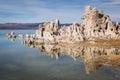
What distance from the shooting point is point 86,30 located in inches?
6127

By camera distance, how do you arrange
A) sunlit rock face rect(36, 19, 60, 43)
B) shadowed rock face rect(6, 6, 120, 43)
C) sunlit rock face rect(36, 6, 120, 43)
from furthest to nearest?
sunlit rock face rect(36, 19, 60, 43) < sunlit rock face rect(36, 6, 120, 43) < shadowed rock face rect(6, 6, 120, 43)

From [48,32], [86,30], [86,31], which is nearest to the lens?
[48,32]

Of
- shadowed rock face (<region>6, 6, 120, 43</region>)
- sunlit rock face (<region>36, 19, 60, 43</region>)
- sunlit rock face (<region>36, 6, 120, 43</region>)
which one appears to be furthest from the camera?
sunlit rock face (<region>36, 19, 60, 43</region>)

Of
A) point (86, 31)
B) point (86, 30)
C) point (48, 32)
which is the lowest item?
point (48, 32)

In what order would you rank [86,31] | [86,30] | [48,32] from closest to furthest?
[48,32], [86,31], [86,30]

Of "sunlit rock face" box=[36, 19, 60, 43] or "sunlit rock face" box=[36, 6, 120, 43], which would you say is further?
"sunlit rock face" box=[36, 19, 60, 43]

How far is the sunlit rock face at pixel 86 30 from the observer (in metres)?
144

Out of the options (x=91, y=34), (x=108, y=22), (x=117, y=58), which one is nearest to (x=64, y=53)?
(x=117, y=58)

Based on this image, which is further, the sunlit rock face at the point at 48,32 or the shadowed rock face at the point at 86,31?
the sunlit rock face at the point at 48,32

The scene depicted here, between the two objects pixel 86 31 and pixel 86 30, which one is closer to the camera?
Answer: pixel 86 31

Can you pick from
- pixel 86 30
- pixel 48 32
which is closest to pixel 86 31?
pixel 86 30

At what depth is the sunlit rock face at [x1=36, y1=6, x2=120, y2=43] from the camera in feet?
472

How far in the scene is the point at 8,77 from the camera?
2237 inches

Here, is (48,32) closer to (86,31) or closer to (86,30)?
(86,31)
